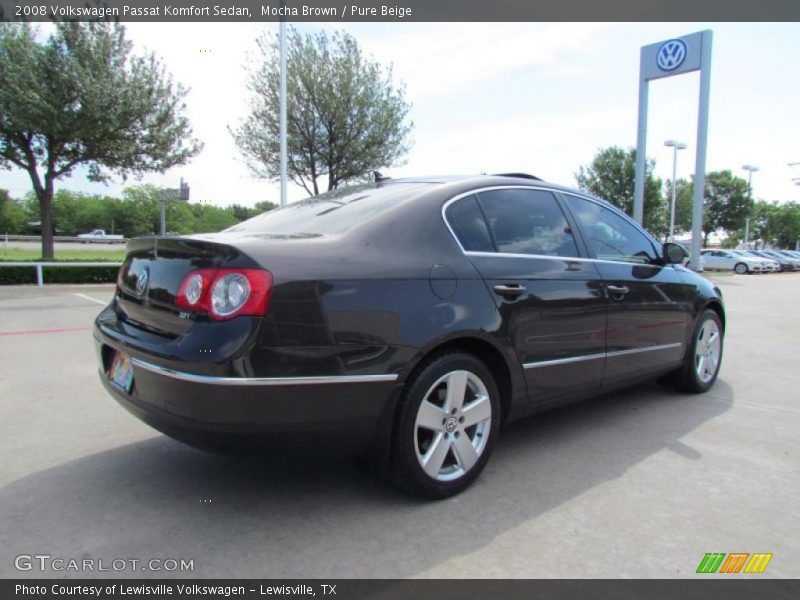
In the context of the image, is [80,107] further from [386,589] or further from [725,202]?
[725,202]

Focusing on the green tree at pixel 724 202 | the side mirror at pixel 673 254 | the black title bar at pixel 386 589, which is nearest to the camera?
the black title bar at pixel 386 589

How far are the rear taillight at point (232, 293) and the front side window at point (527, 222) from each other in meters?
1.41

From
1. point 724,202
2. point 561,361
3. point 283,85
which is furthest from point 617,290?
A: point 724,202

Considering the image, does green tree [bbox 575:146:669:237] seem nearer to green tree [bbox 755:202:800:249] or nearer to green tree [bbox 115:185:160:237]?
green tree [bbox 755:202:800:249]

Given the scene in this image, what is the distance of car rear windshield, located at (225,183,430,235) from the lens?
9.69 ft

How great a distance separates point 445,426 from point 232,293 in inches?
46.8

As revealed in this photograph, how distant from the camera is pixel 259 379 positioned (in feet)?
7.49

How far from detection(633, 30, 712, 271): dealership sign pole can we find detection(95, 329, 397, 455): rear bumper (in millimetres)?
22337

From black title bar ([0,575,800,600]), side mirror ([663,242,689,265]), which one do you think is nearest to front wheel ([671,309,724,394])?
side mirror ([663,242,689,265])

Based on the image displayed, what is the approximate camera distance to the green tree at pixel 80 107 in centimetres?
1592

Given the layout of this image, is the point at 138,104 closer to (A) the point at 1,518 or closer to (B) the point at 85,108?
(B) the point at 85,108

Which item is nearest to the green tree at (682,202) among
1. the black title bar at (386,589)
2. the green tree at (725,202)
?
the green tree at (725,202)

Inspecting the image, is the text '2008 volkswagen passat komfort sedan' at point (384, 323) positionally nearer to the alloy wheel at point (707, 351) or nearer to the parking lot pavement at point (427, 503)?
the parking lot pavement at point (427, 503)

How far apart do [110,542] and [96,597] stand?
1.16 ft
